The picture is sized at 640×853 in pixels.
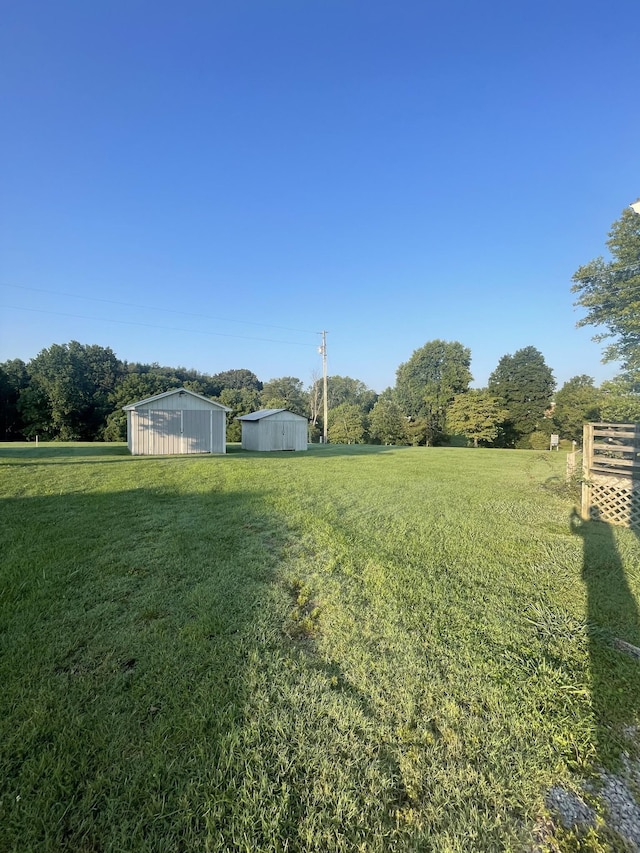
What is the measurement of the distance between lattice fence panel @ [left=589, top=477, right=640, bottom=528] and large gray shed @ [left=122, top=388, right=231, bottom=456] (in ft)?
48.8

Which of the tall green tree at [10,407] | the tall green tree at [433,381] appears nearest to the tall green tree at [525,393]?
the tall green tree at [433,381]

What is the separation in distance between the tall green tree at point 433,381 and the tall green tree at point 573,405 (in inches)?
354

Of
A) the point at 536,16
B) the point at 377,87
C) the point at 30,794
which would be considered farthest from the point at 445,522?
the point at 377,87

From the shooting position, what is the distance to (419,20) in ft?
28.9

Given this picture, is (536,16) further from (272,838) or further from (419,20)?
(272,838)

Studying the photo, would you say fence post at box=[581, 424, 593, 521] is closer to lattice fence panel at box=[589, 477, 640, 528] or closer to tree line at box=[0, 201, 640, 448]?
lattice fence panel at box=[589, 477, 640, 528]

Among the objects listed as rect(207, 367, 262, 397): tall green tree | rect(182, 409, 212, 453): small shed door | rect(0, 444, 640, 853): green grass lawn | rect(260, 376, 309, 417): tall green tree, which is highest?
rect(207, 367, 262, 397): tall green tree

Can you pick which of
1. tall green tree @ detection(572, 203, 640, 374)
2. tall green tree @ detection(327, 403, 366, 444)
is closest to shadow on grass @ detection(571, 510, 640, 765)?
tall green tree @ detection(572, 203, 640, 374)

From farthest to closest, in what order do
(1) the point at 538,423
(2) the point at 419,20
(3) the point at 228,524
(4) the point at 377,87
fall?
(1) the point at 538,423
(4) the point at 377,87
(2) the point at 419,20
(3) the point at 228,524

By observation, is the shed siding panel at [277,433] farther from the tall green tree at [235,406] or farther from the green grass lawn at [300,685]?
the tall green tree at [235,406]

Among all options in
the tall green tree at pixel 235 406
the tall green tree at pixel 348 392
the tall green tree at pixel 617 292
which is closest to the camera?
the tall green tree at pixel 617 292

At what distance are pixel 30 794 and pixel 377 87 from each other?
50.0 ft

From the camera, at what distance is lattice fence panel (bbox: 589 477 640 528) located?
226 inches

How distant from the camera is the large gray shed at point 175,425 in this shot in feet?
53.0
